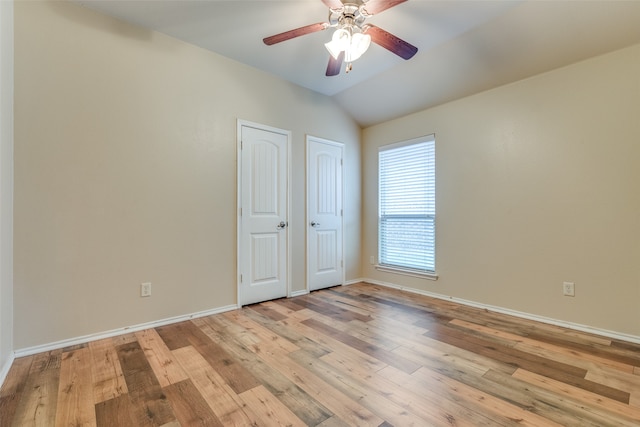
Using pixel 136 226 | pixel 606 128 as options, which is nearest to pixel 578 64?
pixel 606 128

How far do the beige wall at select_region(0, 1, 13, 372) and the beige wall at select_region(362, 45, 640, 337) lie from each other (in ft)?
13.0

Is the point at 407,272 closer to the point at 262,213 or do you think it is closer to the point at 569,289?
the point at 569,289

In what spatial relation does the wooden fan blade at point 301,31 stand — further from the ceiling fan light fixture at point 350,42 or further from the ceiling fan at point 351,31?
the ceiling fan light fixture at point 350,42

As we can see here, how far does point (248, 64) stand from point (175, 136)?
4.00ft

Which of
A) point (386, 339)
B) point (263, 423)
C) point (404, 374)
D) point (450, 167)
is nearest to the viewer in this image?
point (263, 423)

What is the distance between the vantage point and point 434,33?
2715 mm

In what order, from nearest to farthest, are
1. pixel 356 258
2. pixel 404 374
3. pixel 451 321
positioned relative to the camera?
pixel 404 374 < pixel 451 321 < pixel 356 258

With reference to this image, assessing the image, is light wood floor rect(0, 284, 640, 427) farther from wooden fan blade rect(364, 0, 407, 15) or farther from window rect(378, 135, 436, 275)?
wooden fan blade rect(364, 0, 407, 15)

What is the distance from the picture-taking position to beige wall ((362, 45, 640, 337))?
2.42 metres

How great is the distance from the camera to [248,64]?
10.8 ft

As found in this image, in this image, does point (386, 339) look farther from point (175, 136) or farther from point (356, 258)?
point (175, 136)

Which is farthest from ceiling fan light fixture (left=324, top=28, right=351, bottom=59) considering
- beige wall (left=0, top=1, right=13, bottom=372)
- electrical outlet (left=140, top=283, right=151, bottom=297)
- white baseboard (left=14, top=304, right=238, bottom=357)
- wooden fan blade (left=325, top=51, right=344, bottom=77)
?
white baseboard (left=14, top=304, right=238, bottom=357)

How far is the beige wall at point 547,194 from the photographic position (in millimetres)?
2420

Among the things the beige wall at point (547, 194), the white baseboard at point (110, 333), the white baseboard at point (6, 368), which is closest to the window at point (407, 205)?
the beige wall at point (547, 194)
